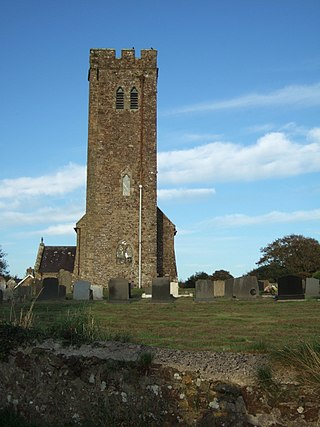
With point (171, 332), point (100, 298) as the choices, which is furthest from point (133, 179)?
point (171, 332)

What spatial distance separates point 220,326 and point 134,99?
27080 millimetres

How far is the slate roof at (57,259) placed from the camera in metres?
47.4

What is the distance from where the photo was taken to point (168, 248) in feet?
126

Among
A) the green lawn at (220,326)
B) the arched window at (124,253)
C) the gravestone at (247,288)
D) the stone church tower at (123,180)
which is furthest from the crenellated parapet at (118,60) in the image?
the green lawn at (220,326)

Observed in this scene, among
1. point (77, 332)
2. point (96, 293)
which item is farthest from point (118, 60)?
point (77, 332)

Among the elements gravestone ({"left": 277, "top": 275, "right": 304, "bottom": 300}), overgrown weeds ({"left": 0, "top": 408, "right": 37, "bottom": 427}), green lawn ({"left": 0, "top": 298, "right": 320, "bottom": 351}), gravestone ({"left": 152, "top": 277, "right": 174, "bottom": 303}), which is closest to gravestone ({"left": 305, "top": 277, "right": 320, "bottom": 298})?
gravestone ({"left": 277, "top": 275, "right": 304, "bottom": 300})

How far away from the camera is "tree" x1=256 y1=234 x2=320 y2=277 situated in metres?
53.4

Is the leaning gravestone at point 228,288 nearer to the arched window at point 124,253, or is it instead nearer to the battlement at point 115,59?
the arched window at point 124,253

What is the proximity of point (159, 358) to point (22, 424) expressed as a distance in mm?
1502

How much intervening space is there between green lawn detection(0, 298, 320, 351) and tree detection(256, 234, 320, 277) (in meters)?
35.3

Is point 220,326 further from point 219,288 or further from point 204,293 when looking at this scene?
point 219,288

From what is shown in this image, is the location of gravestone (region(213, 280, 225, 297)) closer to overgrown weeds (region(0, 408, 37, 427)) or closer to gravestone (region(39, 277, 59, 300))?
gravestone (region(39, 277, 59, 300))

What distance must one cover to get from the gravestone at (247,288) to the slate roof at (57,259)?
85.8 ft

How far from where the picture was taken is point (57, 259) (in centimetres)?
4872
